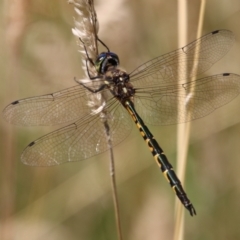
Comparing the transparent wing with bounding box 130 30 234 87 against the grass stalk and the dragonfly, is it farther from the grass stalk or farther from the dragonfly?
the grass stalk

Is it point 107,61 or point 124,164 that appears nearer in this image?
point 107,61

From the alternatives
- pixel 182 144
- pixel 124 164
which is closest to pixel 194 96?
pixel 182 144

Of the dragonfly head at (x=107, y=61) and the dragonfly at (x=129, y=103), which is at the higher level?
the dragonfly head at (x=107, y=61)

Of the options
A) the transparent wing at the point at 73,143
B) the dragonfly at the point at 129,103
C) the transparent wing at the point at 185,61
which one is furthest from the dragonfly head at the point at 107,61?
the transparent wing at the point at 73,143

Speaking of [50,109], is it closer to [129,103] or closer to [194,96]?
[129,103]

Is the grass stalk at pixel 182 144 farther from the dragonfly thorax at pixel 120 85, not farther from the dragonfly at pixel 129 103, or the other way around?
the dragonfly thorax at pixel 120 85

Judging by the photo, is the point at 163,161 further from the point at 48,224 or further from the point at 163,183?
the point at 48,224

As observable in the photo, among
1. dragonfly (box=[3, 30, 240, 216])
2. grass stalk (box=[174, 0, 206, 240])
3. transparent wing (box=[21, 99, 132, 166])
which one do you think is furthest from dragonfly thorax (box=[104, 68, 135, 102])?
grass stalk (box=[174, 0, 206, 240])
